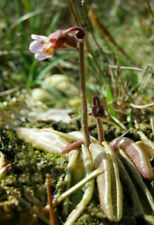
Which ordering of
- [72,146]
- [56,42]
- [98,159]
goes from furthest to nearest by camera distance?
[72,146] < [98,159] < [56,42]

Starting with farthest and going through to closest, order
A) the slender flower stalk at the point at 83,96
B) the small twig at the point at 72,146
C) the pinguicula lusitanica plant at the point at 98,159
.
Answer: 1. the small twig at the point at 72,146
2. the slender flower stalk at the point at 83,96
3. the pinguicula lusitanica plant at the point at 98,159

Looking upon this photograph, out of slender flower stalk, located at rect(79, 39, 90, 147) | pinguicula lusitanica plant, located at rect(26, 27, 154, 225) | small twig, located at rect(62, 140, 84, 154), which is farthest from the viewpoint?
small twig, located at rect(62, 140, 84, 154)

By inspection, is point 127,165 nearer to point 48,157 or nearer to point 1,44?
point 48,157

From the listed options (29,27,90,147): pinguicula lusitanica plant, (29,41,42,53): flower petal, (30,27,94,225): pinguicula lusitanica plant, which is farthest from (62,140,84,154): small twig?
(29,41,42,53): flower petal

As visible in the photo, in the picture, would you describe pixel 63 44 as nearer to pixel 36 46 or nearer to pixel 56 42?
pixel 56 42

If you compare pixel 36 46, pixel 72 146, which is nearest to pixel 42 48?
pixel 36 46

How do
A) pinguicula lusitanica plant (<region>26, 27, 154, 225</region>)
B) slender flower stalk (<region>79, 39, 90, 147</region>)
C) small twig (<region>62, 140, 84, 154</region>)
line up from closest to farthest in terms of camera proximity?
pinguicula lusitanica plant (<region>26, 27, 154, 225</region>), slender flower stalk (<region>79, 39, 90, 147</region>), small twig (<region>62, 140, 84, 154</region>)

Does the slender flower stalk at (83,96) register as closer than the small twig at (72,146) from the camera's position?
Yes

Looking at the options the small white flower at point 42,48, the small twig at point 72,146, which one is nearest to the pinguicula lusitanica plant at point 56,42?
the small white flower at point 42,48

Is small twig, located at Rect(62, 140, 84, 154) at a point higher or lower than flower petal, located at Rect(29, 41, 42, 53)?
lower

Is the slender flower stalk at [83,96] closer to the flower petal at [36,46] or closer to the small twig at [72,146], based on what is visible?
the small twig at [72,146]

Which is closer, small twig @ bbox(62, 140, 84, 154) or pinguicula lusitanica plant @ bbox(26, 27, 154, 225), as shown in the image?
pinguicula lusitanica plant @ bbox(26, 27, 154, 225)

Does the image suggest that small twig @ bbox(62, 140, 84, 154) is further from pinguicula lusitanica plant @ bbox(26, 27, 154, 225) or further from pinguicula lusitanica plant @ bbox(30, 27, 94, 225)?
pinguicula lusitanica plant @ bbox(30, 27, 94, 225)
